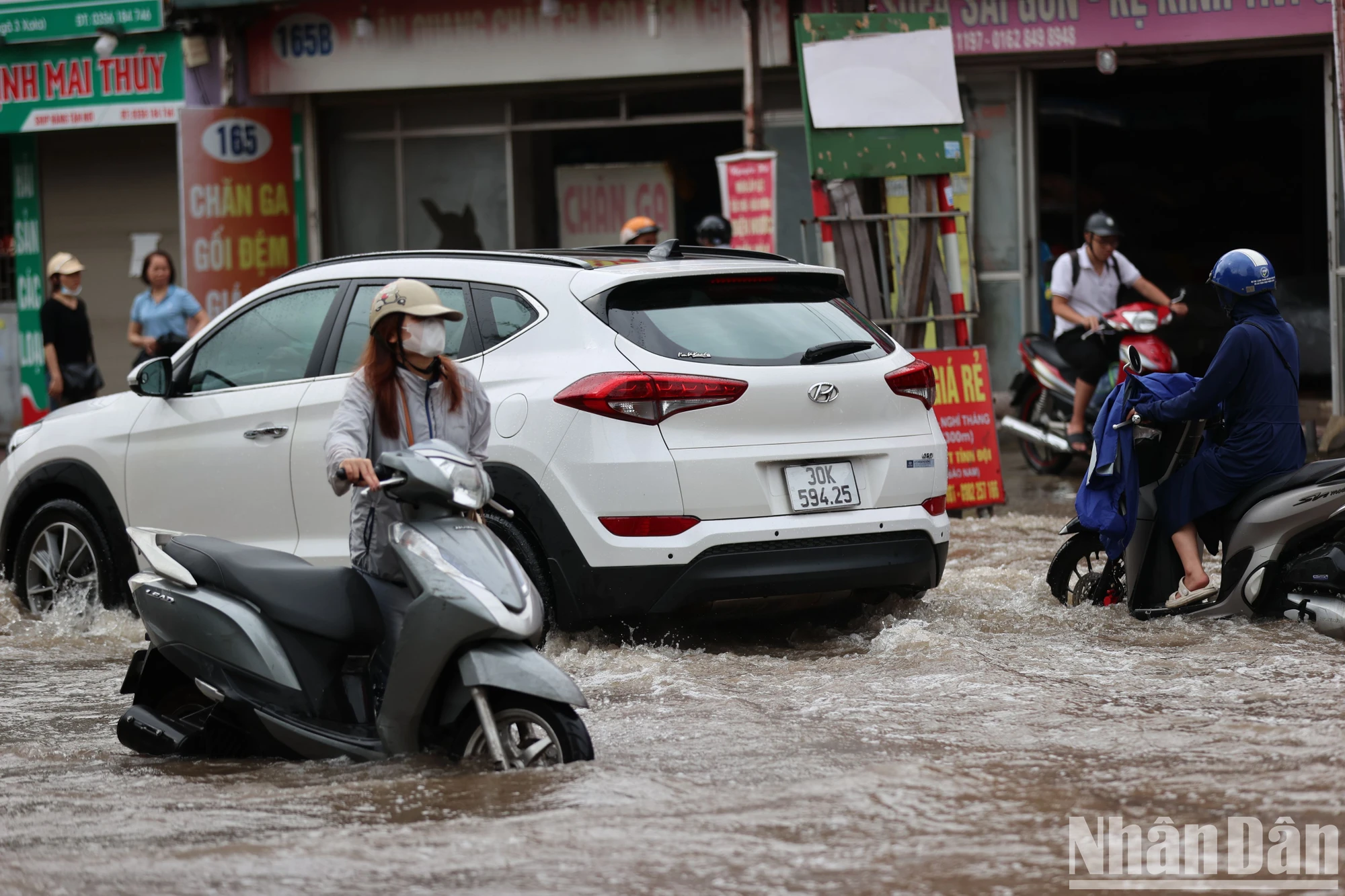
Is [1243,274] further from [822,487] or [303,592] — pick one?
[303,592]

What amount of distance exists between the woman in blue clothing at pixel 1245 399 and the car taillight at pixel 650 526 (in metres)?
2.04

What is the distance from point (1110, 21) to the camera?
1377cm

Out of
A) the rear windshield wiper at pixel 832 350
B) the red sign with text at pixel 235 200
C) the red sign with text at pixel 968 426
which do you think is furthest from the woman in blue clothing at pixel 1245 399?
the red sign with text at pixel 235 200

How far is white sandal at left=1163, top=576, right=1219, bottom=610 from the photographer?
711 cm

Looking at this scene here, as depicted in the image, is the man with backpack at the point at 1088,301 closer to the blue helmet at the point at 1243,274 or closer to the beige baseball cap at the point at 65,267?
the blue helmet at the point at 1243,274

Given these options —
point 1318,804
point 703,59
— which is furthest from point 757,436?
point 703,59

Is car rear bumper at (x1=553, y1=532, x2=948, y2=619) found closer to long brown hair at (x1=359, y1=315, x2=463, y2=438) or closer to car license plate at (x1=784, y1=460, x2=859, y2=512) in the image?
car license plate at (x1=784, y1=460, x2=859, y2=512)

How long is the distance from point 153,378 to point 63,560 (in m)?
1.33

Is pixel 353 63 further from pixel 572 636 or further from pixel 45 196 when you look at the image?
pixel 572 636

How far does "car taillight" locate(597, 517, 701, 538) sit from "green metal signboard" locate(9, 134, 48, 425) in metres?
13.1

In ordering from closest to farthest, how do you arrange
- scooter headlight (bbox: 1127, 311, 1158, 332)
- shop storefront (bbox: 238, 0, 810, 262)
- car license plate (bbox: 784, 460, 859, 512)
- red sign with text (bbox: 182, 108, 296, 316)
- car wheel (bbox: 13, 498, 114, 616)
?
1. car license plate (bbox: 784, 460, 859, 512)
2. car wheel (bbox: 13, 498, 114, 616)
3. scooter headlight (bbox: 1127, 311, 1158, 332)
4. shop storefront (bbox: 238, 0, 810, 262)
5. red sign with text (bbox: 182, 108, 296, 316)

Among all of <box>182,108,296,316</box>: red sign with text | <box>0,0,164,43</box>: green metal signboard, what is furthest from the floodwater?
<box>0,0,164,43</box>: green metal signboard

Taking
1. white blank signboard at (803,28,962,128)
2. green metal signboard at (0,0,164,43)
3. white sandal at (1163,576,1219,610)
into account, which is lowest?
Result: white sandal at (1163,576,1219,610)

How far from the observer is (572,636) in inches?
270
